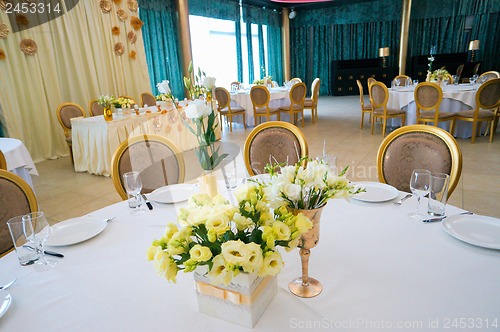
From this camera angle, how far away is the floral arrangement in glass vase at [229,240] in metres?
0.60

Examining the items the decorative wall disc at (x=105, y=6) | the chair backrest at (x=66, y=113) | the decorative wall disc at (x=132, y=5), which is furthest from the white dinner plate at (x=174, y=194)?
the decorative wall disc at (x=132, y=5)

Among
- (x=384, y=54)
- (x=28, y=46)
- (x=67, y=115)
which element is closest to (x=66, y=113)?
(x=67, y=115)

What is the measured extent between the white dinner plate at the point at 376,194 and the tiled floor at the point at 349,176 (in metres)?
1.71

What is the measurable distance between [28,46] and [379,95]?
574cm

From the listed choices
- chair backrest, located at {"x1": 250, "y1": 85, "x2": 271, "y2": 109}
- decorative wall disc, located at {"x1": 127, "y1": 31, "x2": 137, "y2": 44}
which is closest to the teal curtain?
decorative wall disc, located at {"x1": 127, "y1": 31, "x2": 137, "y2": 44}

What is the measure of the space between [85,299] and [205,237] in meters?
0.47

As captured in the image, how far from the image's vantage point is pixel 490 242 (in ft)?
3.19

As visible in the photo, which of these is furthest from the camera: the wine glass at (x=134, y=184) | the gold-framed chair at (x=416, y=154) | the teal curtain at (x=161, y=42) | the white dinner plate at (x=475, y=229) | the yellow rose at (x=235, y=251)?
the teal curtain at (x=161, y=42)

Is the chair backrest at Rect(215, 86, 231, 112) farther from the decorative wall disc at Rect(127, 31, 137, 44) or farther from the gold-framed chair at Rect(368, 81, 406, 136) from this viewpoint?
the gold-framed chair at Rect(368, 81, 406, 136)

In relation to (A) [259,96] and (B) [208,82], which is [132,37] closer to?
(A) [259,96]

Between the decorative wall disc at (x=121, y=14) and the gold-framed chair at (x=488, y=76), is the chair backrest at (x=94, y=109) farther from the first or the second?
the gold-framed chair at (x=488, y=76)

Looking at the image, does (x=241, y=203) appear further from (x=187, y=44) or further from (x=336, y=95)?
(x=336, y=95)

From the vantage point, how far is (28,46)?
5.02 metres

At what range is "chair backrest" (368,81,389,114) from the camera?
16.6 feet
